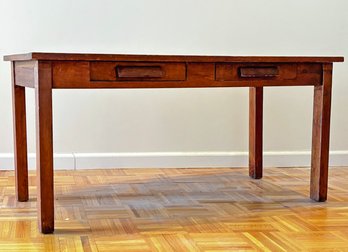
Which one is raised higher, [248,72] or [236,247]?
[248,72]

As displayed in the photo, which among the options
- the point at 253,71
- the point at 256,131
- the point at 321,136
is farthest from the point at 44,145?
the point at 256,131

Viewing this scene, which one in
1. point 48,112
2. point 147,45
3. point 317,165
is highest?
point 147,45

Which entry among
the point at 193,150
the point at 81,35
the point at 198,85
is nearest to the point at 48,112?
the point at 198,85

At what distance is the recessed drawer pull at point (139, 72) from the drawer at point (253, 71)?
25 centimetres

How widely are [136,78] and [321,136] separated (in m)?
0.87

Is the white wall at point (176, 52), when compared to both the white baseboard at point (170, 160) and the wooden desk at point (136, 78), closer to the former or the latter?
the white baseboard at point (170, 160)

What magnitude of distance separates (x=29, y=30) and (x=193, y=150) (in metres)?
1.09

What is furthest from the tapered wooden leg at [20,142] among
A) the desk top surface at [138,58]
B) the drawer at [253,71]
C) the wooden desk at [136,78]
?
the drawer at [253,71]

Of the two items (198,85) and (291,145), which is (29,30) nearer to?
(198,85)

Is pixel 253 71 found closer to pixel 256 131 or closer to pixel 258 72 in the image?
pixel 258 72

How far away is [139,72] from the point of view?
2.21 metres

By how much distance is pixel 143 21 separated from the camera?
132 inches

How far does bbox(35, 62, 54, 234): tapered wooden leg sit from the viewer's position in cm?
209

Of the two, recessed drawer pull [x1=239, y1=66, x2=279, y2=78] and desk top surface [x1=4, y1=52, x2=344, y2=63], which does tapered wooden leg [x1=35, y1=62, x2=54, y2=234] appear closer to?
desk top surface [x1=4, y1=52, x2=344, y2=63]
